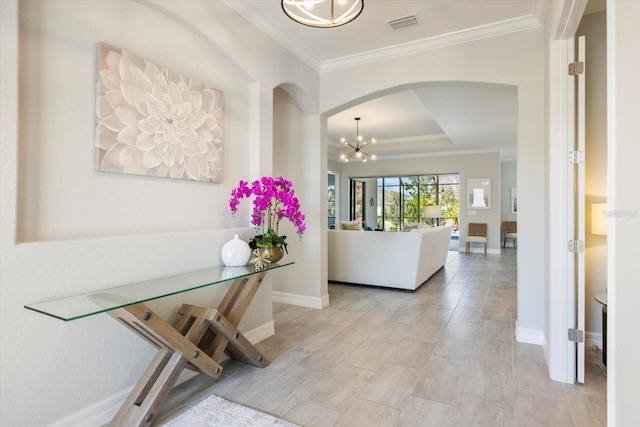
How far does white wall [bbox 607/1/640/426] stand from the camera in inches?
35.0

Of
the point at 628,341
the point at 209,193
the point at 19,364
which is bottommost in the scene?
the point at 19,364

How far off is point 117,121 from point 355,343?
98.1 inches

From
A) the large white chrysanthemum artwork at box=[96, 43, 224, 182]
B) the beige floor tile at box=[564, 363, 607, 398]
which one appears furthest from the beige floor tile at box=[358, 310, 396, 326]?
the large white chrysanthemum artwork at box=[96, 43, 224, 182]

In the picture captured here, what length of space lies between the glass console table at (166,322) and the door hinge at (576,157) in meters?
2.16

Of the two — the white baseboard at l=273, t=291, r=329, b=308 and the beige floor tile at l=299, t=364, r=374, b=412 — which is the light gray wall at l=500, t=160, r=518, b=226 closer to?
the white baseboard at l=273, t=291, r=329, b=308

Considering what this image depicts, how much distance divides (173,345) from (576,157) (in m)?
2.76

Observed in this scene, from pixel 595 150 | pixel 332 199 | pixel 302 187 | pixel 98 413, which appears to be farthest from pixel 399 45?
pixel 332 199

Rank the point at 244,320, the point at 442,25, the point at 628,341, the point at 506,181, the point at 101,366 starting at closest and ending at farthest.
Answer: the point at 628,341 < the point at 101,366 < the point at 244,320 < the point at 442,25 < the point at 506,181

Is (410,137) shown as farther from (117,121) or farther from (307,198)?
(117,121)

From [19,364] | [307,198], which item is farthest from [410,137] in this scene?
[19,364]

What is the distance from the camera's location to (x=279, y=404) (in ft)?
→ 6.89

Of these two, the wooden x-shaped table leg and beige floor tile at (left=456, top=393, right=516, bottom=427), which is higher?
the wooden x-shaped table leg

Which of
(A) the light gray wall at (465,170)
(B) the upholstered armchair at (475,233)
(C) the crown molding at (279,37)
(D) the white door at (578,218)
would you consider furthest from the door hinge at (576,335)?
(A) the light gray wall at (465,170)

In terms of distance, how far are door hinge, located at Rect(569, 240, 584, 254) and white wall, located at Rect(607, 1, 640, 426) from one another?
1.38 meters
